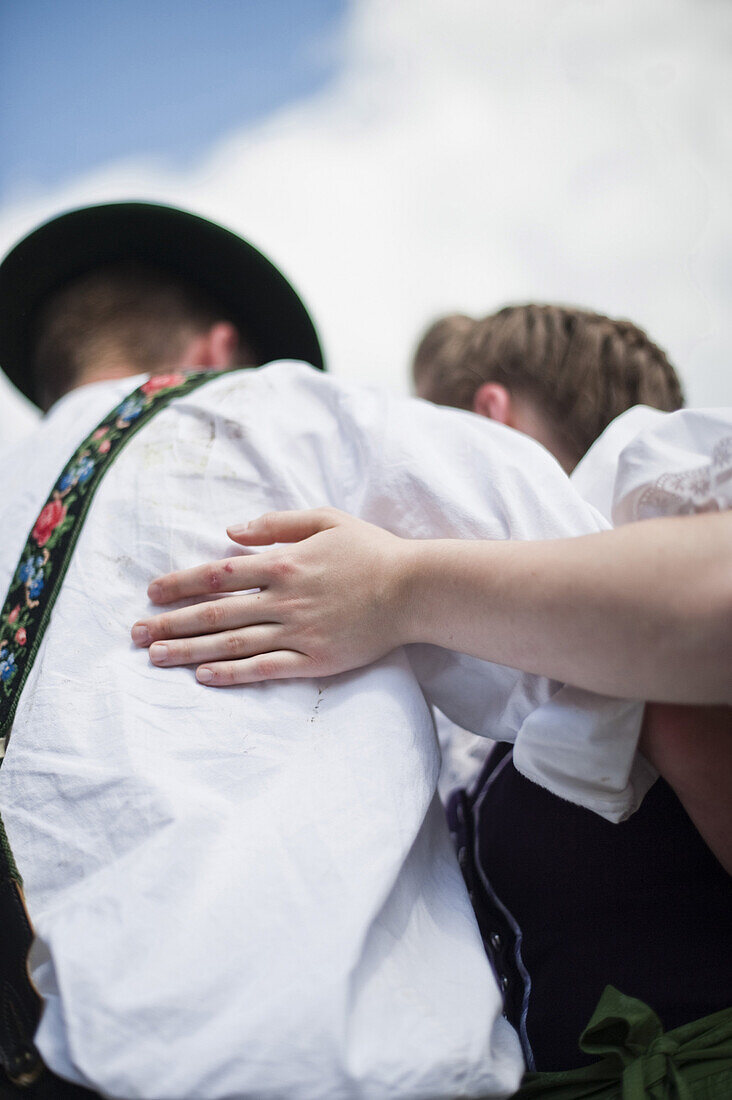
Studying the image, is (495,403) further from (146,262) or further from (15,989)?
(15,989)

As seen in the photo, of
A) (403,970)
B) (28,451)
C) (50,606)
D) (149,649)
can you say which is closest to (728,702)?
(403,970)

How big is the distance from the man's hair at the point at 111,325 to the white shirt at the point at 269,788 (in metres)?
0.39

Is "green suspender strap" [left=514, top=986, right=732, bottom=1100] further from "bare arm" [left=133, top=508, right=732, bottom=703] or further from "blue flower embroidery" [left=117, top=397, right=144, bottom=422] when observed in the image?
"blue flower embroidery" [left=117, top=397, right=144, bottom=422]

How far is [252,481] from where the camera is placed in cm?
78

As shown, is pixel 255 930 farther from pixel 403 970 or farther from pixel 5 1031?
pixel 5 1031

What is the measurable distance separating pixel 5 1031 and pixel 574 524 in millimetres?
598

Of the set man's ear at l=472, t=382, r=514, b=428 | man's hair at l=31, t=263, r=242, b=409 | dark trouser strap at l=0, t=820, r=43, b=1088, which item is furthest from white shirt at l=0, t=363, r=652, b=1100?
man's ear at l=472, t=382, r=514, b=428

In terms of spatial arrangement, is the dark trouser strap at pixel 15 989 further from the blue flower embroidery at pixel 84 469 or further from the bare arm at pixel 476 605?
the blue flower embroidery at pixel 84 469

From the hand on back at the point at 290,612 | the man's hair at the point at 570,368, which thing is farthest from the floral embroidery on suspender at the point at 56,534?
the man's hair at the point at 570,368

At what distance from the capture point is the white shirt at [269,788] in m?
0.47

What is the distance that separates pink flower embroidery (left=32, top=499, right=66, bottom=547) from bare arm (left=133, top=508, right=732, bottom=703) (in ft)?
0.51

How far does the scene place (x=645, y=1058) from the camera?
62 centimetres

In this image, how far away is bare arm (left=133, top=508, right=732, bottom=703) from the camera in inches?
20.7

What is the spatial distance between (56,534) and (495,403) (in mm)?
760
